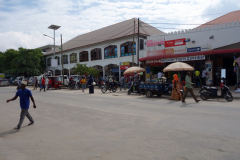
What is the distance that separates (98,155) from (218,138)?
304 cm

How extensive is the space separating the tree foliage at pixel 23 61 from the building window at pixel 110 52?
2032 centimetres

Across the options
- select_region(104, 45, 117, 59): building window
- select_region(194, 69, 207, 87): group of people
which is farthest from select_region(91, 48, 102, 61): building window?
select_region(194, 69, 207, 87): group of people

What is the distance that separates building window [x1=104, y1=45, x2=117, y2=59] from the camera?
30.2 m

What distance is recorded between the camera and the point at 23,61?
135 feet

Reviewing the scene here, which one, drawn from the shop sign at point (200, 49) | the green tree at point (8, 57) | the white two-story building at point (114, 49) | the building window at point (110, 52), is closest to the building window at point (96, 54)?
the white two-story building at point (114, 49)

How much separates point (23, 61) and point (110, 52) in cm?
2183

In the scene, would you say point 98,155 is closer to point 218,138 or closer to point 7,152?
point 7,152

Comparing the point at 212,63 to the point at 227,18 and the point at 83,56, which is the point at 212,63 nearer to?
the point at 227,18

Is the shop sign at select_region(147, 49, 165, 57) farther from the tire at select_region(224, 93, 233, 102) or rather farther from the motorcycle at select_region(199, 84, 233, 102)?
the tire at select_region(224, 93, 233, 102)

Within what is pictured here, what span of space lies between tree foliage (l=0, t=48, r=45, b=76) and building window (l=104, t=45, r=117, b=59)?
2032 cm

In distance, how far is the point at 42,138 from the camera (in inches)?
210

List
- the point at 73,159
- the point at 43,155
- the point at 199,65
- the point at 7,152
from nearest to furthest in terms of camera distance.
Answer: the point at 73,159 < the point at 43,155 < the point at 7,152 < the point at 199,65

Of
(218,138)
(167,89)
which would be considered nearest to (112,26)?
(167,89)

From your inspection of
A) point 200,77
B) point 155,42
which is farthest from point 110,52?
point 200,77
